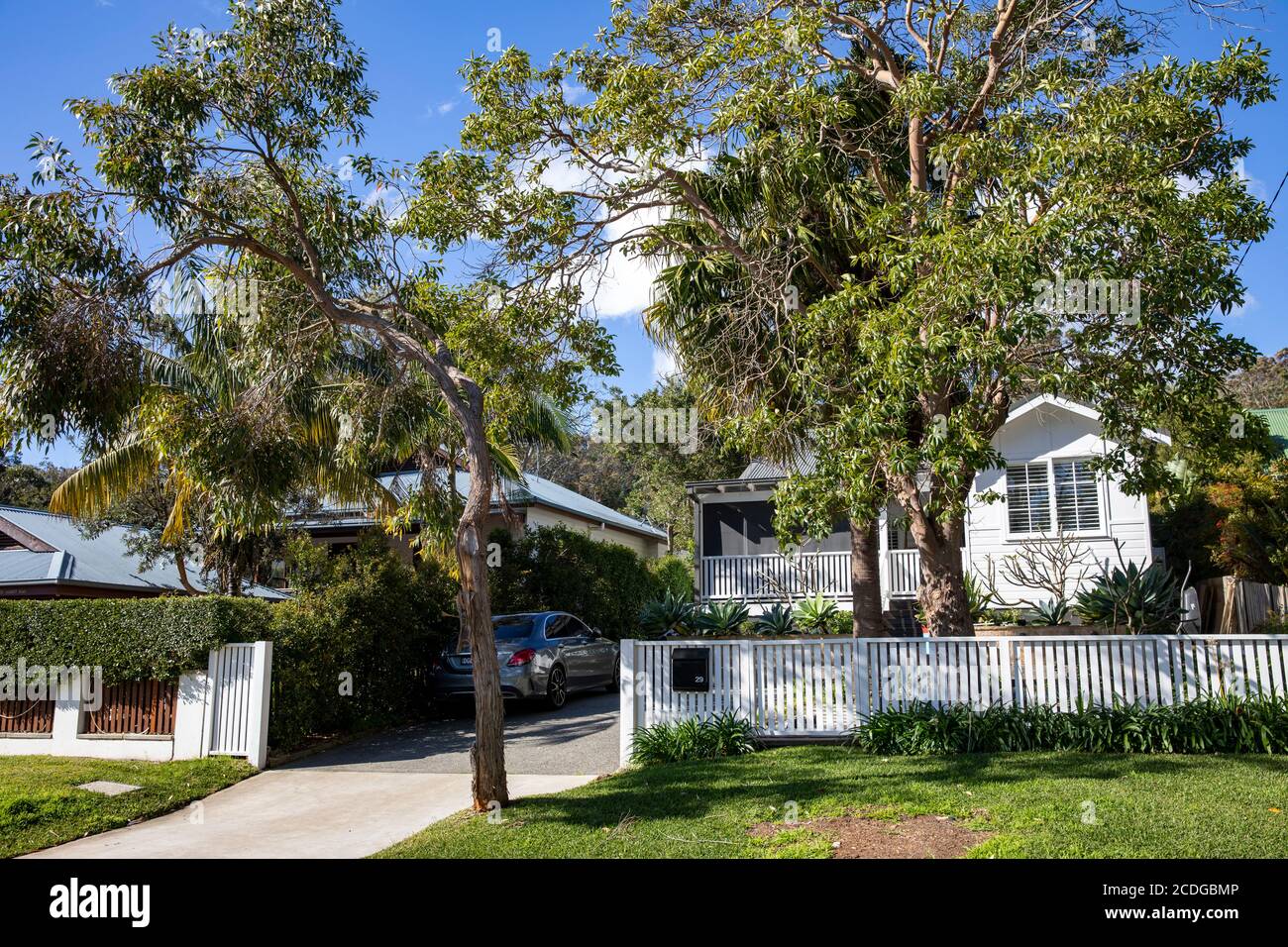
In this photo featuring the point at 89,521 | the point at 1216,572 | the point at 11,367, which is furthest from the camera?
the point at 1216,572

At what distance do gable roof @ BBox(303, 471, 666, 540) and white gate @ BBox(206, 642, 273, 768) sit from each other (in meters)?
5.58

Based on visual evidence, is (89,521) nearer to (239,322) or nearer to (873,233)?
(239,322)

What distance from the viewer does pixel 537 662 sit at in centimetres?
1447

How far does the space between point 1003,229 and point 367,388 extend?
757 cm

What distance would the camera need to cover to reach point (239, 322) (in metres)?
12.2

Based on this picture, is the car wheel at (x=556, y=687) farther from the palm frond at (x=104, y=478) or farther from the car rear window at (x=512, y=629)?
the palm frond at (x=104, y=478)

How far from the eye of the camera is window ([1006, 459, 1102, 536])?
62.3 feet

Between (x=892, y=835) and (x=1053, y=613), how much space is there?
9.11 meters

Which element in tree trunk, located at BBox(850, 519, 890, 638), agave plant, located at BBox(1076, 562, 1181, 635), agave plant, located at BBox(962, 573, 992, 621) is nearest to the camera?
tree trunk, located at BBox(850, 519, 890, 638)

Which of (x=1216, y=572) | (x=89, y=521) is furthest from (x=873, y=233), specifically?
(x=89, y=521)

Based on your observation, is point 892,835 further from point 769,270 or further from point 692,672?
point 769,270

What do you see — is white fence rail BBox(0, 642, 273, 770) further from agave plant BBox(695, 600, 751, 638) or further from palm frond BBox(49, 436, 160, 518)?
agave plant BBox(695, 600, 751, 638)

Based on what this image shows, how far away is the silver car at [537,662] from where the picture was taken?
1420 centimetres

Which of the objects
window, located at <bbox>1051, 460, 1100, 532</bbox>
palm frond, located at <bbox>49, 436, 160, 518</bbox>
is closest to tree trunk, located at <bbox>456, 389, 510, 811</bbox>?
palm frond, located at <bbox>49, 436, 160, 518</bbox>
